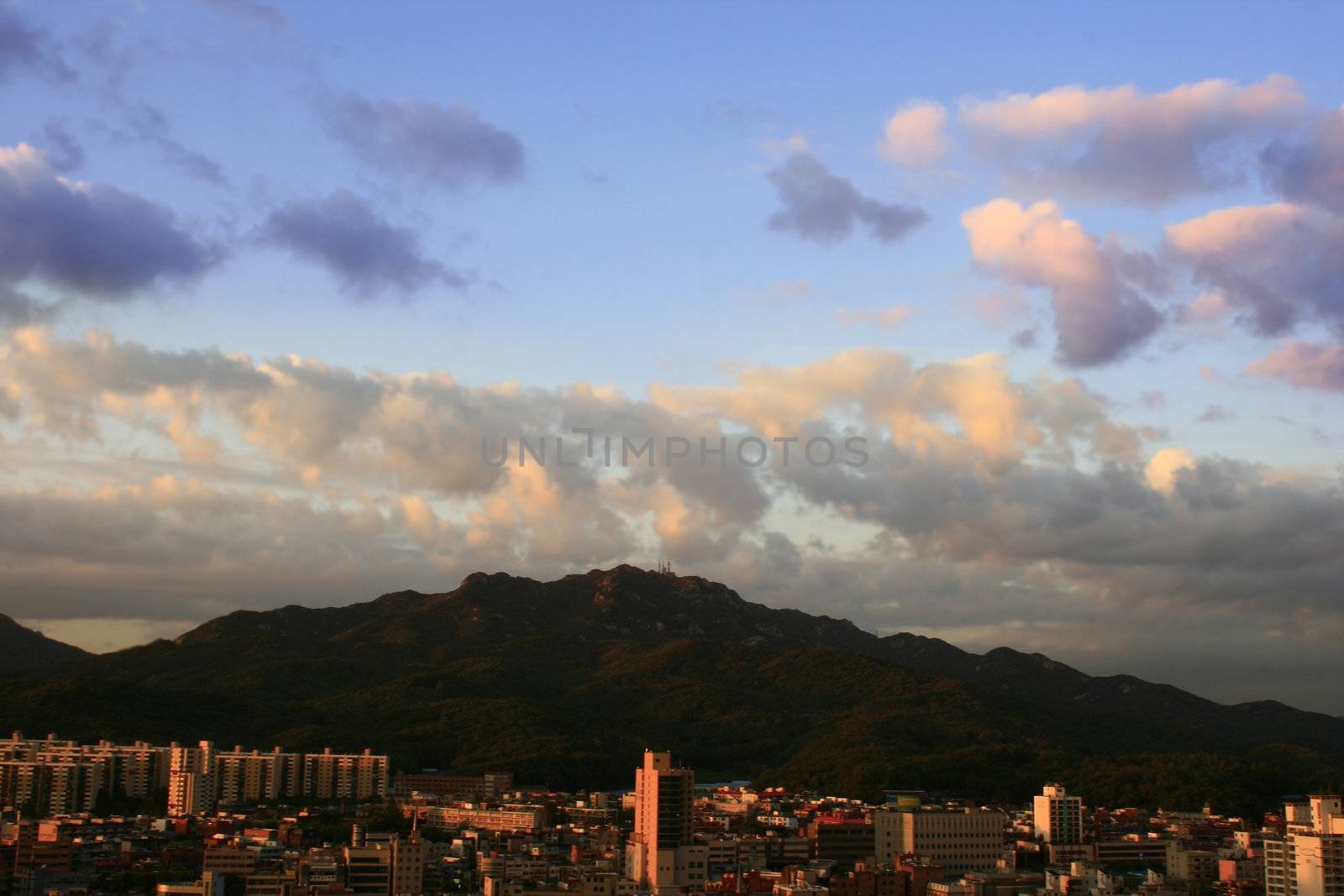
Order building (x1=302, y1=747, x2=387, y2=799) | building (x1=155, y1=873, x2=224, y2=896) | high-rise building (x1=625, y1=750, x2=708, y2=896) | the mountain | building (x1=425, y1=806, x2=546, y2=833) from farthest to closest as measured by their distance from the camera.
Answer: the mountain, building (x1=302, y1=747, x2=387, y2=799), building (x1=425, y1=806, x2=546, y2=833), high-rise building (x1=625, y1=750, x2=708, y2=896), building (x1=155, y1=873, x2=224, y2=896)

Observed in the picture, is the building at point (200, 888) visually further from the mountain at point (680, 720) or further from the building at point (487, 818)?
the mountain at point (680, 720)

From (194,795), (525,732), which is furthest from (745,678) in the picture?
(194,795)

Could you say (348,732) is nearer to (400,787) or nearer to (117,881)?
(400,787)

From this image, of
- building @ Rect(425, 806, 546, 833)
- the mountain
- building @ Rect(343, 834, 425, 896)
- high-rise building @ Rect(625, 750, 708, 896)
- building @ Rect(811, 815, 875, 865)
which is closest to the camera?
building @ Rect(343, 834, 425, 896)

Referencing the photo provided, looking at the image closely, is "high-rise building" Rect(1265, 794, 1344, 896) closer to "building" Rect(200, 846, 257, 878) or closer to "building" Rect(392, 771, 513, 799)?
"building" Rect(200, 846, 257, 878)

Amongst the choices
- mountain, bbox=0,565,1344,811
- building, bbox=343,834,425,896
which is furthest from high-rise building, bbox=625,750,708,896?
mountain, bbox=0,565,1344,811
